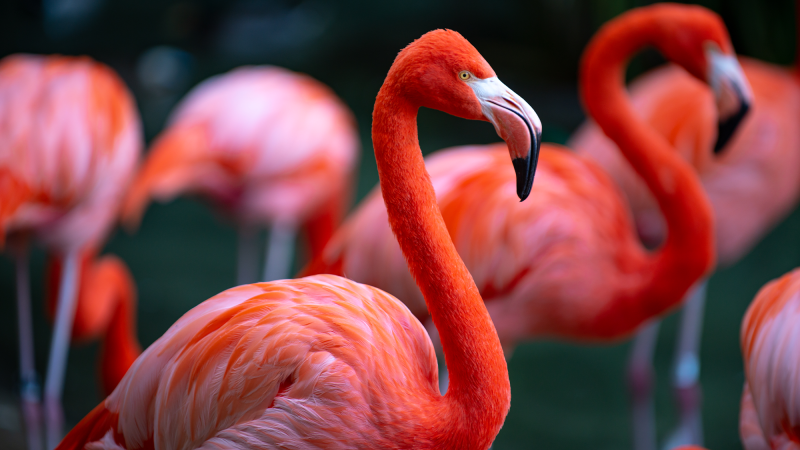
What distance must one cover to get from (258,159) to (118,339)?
0.91m

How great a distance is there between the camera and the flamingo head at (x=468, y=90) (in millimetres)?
1092

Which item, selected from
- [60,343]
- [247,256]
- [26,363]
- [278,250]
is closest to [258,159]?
[278,250]

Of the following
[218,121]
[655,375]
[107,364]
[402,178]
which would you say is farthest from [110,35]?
[402,178]

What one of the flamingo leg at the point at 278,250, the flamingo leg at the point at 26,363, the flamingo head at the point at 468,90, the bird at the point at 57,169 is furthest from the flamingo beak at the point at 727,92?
the flamingo leg at the point at 26,363

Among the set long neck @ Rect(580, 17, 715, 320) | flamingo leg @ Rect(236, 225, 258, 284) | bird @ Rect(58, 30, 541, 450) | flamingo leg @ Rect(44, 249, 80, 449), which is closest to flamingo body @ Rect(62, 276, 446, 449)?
bird @ Rect(58, 30, 541, 450)

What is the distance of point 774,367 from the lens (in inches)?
52.2

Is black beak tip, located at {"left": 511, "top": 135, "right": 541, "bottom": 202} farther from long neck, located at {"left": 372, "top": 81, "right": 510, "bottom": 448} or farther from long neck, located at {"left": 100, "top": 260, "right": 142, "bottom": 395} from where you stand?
long neck, located at {"left": 100, "top": 260, "right": 142, "bottom": 395}

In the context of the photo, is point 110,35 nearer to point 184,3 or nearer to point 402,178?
point 184,3

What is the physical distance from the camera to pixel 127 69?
679 cm

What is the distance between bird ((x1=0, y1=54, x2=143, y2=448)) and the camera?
229 centimetres

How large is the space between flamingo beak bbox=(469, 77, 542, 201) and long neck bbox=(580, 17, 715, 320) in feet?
2.90

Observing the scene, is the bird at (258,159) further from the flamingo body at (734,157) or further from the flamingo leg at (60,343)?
the flamingo body at (734,157)

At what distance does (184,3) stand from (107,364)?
232 inches

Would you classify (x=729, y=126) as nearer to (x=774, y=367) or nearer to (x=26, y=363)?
(x=774, y=367)
